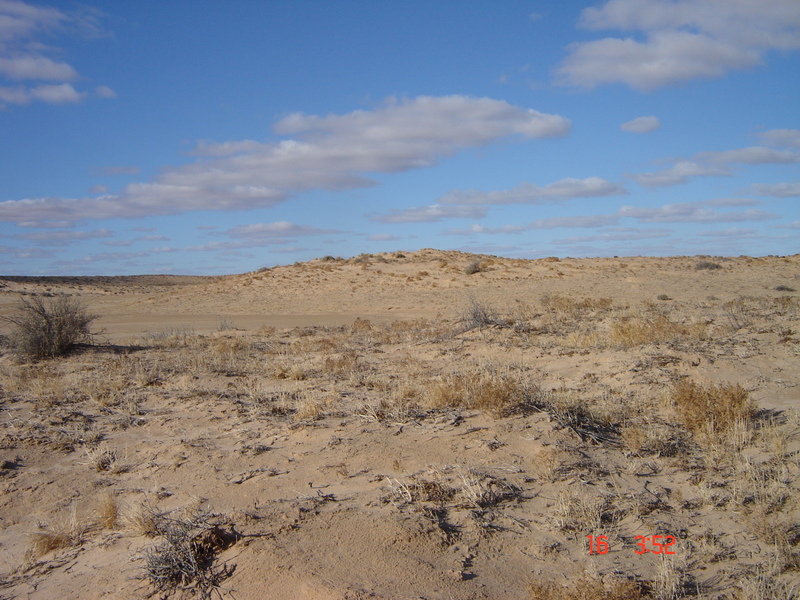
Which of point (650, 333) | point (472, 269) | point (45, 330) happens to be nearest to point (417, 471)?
point (650, 333)

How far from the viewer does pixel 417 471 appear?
5992mm

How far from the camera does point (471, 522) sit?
482cm

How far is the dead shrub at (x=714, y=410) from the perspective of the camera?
677 cm

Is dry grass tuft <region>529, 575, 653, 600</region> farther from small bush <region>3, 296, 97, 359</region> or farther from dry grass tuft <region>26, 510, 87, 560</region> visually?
small bush <region>3, 296, 97, 359</region>

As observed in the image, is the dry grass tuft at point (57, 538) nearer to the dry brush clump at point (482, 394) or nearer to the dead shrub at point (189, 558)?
the dead shrub at point (189, 558)

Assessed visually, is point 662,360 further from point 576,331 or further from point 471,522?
point 471,522

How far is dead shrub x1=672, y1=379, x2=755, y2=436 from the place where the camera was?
6.77 meters

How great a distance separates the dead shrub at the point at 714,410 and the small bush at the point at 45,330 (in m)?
12.6

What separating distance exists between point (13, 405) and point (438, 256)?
142 ft

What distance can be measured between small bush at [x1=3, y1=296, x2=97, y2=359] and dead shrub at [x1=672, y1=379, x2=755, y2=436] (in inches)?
496
